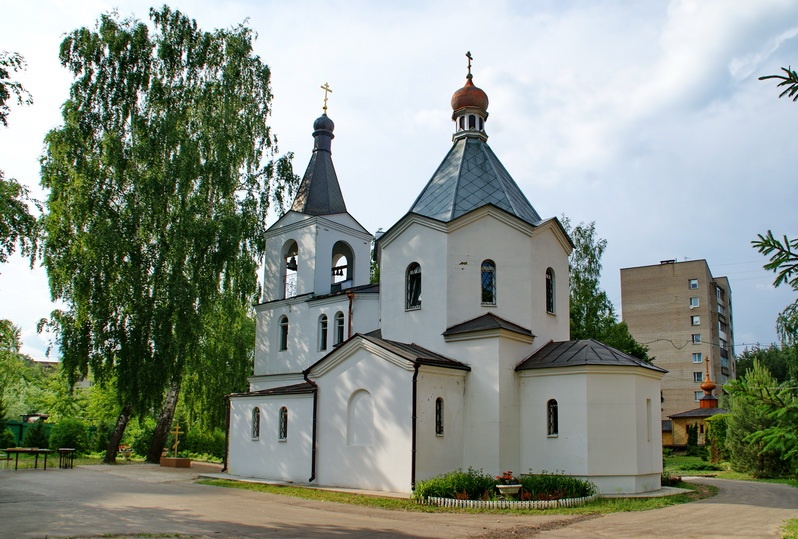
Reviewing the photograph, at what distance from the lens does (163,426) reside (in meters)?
25.6

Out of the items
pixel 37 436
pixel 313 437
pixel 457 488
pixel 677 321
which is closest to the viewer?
pixel 457 488

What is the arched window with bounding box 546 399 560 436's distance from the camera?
16219 mm

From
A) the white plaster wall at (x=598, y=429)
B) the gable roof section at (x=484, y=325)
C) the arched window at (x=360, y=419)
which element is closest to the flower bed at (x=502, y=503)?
the white plaster wall at (x=598, y=429)

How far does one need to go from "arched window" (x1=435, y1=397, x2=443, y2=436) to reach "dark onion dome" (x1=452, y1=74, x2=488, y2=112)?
9.80m

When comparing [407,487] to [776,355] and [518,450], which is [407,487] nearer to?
[518,450]

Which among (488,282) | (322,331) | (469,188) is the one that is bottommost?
(322,331)

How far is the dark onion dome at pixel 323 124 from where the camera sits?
26.4 metres

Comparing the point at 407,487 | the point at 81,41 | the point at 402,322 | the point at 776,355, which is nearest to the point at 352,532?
the point at 407,487

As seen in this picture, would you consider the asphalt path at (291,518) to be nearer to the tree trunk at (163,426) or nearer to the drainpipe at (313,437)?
the drainpipe at (313,437)

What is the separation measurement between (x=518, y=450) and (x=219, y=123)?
53.4 feet

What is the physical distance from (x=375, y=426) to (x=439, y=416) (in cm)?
161

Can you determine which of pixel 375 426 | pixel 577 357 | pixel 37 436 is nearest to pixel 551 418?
pixel 577 357

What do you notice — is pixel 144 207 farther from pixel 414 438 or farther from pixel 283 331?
pixel 414 438

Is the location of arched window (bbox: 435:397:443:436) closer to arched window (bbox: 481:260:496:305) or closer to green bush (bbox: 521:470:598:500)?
green bush (bbox: 521:470:598:500)
